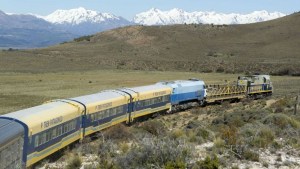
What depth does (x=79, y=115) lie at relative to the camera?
2453 centimetres

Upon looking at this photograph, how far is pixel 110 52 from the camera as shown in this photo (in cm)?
12812

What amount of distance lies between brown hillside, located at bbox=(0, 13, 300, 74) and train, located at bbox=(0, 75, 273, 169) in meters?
54.9

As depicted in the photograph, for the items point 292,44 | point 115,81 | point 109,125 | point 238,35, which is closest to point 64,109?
point 109,125

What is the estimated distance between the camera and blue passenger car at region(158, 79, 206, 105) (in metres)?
41.1

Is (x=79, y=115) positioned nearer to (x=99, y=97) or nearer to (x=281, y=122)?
(x=99, y=97)

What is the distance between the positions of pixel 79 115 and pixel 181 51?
109 m

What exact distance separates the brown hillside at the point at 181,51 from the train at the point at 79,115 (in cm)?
5488

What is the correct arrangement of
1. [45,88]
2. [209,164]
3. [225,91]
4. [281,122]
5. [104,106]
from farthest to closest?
[45,88], [225,91], [104,106], [281,122], [209,164]

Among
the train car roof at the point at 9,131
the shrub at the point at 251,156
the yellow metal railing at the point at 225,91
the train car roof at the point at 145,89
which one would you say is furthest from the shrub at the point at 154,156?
the yellow metal railing at the point at 225,91

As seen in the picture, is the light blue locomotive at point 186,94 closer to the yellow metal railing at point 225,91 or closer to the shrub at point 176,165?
the yellow metal railing at point 225,91

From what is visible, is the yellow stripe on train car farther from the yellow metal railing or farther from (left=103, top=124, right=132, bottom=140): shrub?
the yellow metal railing

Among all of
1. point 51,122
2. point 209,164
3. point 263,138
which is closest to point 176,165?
point 209,164

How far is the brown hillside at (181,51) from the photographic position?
103125mm

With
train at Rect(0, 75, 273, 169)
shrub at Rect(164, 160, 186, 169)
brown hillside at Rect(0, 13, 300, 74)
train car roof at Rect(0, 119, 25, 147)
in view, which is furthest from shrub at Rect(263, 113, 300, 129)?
brown hillside at Rect(0, 13, 300, 74)
